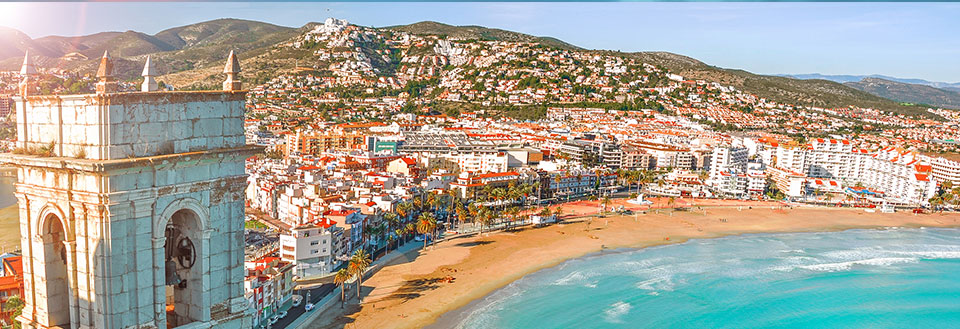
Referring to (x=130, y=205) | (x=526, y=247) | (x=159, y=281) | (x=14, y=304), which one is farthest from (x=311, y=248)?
(x=130, y=205)

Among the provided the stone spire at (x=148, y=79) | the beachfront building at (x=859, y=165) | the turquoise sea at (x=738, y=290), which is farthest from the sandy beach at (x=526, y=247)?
the stone spire at (x=148, y=79)

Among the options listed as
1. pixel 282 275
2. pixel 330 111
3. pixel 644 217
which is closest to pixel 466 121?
pixel 330 111

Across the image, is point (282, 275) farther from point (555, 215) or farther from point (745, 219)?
point (745, 219)

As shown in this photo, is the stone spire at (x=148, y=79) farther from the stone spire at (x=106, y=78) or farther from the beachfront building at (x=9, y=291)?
the beachfront building at (x=9, y=291)

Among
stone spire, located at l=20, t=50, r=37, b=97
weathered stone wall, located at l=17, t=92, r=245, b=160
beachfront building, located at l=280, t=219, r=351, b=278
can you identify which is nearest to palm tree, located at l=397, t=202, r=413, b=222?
beachfront building, located at l=280, t=219, r=351, b=278

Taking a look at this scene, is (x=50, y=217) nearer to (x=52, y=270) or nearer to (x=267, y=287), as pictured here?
(x=52, y=270)

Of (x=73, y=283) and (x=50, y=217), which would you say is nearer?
(x=73, y=283)
